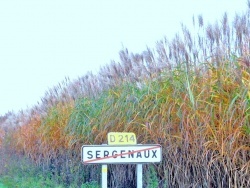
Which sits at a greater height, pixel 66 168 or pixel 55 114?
pixel 55 114

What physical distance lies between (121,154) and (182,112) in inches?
35.0

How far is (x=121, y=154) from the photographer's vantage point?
4.45 metres

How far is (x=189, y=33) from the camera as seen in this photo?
5465 millimetres

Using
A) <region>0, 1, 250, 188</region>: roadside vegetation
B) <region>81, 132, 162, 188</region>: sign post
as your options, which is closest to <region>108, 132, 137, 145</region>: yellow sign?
<region>81, 132, 162, 188</region>: sign post

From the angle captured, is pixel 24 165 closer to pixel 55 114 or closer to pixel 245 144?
pixel 55 114

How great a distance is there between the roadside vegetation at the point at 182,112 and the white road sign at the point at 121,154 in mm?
481

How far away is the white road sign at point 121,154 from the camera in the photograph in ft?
14.6

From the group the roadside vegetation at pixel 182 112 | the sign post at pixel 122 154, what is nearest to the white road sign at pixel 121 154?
the sign post at pixel 122 154

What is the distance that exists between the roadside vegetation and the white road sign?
0.48 m

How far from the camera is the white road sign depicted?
14.6ft

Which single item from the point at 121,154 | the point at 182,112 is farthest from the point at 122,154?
the point at 182,112

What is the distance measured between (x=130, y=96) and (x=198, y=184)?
5.89 feet

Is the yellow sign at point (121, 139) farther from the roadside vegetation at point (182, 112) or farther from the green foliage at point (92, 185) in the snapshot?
the green foliage at point (92, 185)

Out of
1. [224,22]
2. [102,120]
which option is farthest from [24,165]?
[224,22]
